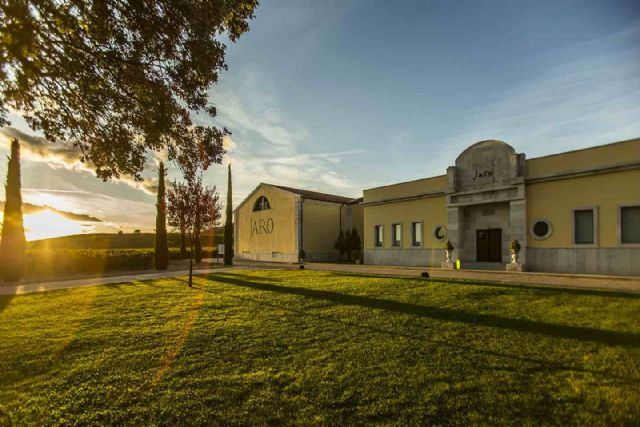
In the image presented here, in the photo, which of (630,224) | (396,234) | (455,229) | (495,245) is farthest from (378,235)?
(630,224)

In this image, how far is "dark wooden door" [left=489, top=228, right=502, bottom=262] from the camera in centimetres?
1964

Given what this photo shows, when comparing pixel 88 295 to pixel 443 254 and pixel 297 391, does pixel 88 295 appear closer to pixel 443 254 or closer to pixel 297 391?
pixel 297 391

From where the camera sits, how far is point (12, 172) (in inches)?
817

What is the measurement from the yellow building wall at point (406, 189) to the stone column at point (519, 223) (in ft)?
15.1

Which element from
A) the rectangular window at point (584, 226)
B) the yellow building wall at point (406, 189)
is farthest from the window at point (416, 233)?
the rectangular window at point (584, 226)

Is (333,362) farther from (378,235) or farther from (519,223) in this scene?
(378,235)

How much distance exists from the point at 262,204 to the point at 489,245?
920 inches

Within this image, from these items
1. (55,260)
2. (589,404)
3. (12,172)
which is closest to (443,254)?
Answer: (589,404)

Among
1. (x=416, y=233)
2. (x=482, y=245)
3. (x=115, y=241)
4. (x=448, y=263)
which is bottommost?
(x=448, y=263)

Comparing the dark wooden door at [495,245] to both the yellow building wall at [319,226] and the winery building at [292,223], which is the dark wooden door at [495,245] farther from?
the yellow building wall at [319,226]

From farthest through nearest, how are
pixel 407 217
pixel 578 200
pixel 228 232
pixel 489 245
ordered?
pixel 228 232, pixel 407 217, pixel 489 245, pixel 578 200

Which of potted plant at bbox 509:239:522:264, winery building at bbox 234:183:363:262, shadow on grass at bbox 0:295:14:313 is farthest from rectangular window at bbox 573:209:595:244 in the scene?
shadow on grass at bbox 0:295:14:313

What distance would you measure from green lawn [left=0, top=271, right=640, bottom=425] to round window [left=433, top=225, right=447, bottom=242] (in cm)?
1126

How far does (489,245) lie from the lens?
66.1 ft
